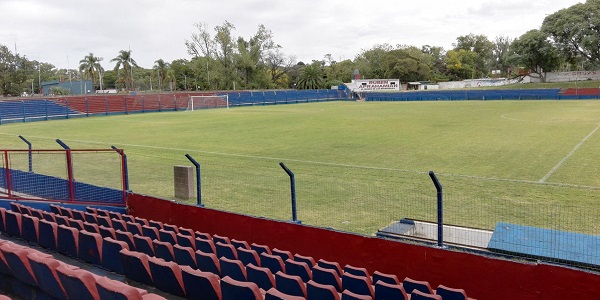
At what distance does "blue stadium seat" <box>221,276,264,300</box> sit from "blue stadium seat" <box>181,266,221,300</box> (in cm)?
27

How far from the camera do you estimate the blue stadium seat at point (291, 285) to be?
213 inches

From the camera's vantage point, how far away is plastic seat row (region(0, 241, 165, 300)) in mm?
4238

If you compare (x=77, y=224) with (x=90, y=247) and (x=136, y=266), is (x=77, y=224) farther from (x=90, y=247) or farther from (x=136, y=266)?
(x=136, y=266)

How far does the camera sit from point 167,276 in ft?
18.5

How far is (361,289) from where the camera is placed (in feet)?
18.6

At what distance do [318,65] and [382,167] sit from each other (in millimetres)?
98151

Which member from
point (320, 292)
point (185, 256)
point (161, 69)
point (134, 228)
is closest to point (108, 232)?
point (134, 228)

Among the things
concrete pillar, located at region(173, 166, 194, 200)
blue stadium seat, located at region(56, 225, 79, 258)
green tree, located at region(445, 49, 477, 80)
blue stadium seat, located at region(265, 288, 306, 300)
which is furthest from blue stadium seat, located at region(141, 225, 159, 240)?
green tree, located at region(445, 49, 477, 80)

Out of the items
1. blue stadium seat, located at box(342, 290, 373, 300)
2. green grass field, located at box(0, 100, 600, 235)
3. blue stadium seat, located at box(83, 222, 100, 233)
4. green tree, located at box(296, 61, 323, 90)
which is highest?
green tree, located at box(296, 61, 323, 90)

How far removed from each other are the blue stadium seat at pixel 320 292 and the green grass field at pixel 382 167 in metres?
4.54

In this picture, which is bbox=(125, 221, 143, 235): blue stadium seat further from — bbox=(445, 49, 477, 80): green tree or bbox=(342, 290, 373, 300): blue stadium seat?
bbox=(445, 49, 477, 80): green tree

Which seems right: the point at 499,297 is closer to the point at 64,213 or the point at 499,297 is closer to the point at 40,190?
the point at 64,213

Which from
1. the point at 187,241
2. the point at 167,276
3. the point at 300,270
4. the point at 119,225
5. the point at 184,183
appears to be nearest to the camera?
the point at 167,276

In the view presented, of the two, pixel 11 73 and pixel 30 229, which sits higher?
pixel 11 73
